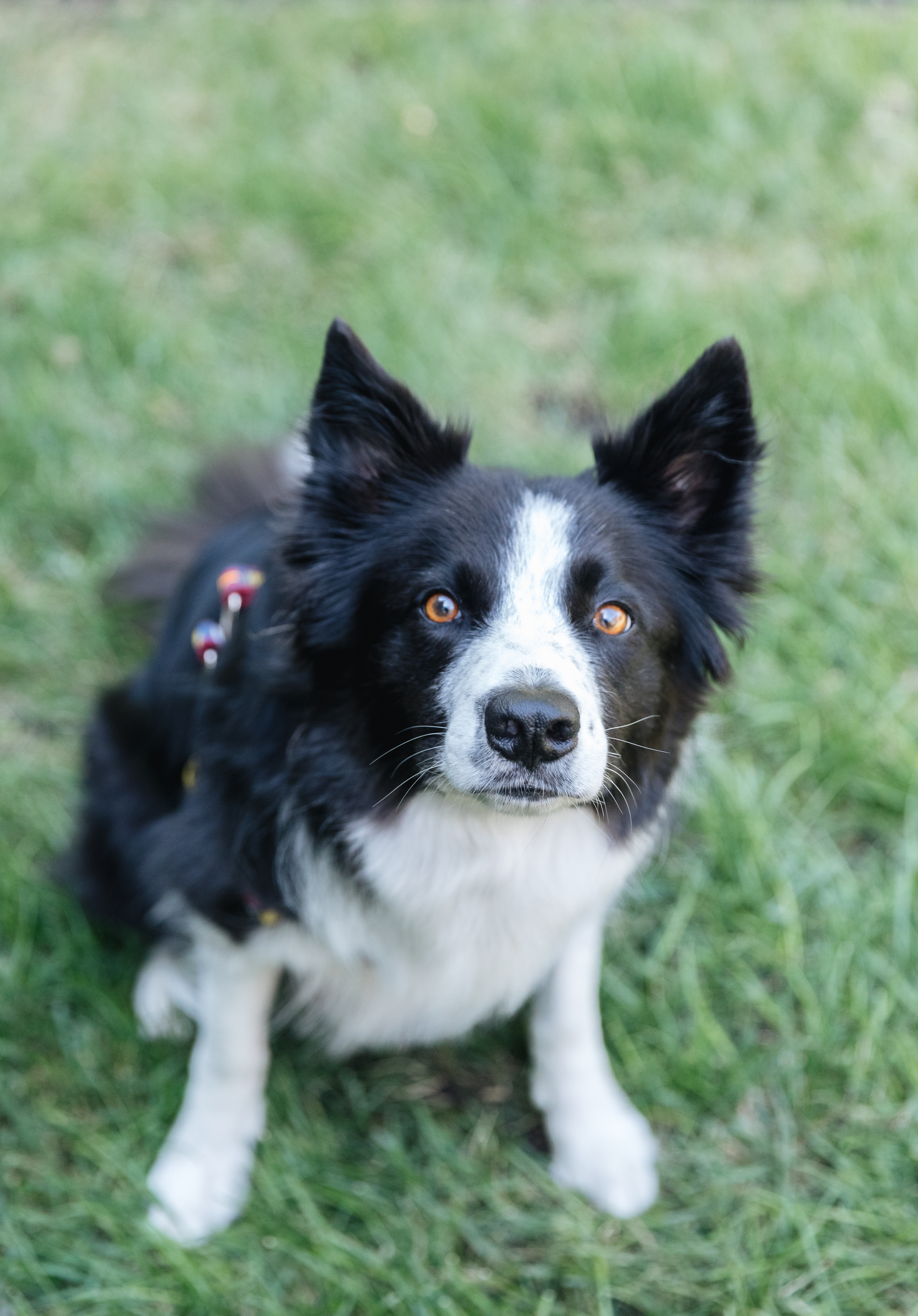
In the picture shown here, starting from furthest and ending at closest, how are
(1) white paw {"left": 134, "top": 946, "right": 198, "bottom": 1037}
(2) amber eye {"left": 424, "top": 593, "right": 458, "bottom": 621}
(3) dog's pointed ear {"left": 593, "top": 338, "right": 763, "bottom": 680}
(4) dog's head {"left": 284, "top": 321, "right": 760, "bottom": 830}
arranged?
(1) white paw {"left": 134, "top": 946, "right": 198, "bottom": 1037} < (3) dog's pointed ear {"left": 593, "top": 338, "right": 763, "bottom": 680} < (2) amber eye {"left": 424, "top": 593, "right": 458, "bottom": 621} < (4) dog's head {"left": 284, "top": 321, "right": 760, "bottom": 830}

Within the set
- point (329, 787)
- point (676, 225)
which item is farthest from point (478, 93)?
point (329, 787)

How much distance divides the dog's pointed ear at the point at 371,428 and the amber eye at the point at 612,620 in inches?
16.2

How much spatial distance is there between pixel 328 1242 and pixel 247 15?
550cm

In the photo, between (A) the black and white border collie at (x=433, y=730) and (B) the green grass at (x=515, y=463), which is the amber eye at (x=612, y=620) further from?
(B) the green grass at (x=515, y=463)

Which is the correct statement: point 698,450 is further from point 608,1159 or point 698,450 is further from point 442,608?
point 608,1159

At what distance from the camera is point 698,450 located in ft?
7.38

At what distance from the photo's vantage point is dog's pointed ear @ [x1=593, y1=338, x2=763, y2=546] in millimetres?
2150

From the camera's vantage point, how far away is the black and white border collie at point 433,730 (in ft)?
6.80

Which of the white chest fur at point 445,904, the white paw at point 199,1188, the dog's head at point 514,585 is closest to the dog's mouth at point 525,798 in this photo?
the dog's head at point 514,585

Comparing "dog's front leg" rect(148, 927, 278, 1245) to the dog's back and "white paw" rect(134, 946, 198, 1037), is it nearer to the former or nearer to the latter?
"white paw" rect(134, 946, 198, 1037)

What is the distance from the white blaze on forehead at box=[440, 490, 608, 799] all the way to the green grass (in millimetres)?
903

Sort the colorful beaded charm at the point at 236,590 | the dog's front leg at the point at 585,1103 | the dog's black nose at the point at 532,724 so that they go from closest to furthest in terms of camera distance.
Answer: the dog's black nose at the point at 532,724
the colorful beaded charm at the point at 236,590
the dog's front leg at the point at 585,1103

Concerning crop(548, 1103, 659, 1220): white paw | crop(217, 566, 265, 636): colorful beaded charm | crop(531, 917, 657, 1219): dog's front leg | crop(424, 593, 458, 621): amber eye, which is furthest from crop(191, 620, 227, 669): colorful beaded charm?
crop(548, 1103, 659, 1220): white paw

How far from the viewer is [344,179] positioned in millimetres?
5023
